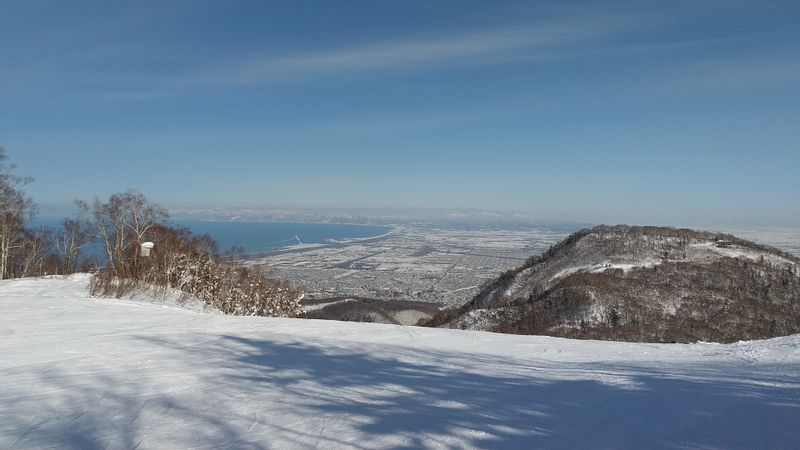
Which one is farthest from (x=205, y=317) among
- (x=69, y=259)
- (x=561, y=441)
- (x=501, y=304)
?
(x=69, y=259)

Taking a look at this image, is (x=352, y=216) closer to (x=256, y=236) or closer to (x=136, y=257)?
(x=256, y=236)

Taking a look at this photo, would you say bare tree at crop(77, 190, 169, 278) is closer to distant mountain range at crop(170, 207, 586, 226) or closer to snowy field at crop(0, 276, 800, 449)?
snowy field at crop(0, 276, 800, 449)

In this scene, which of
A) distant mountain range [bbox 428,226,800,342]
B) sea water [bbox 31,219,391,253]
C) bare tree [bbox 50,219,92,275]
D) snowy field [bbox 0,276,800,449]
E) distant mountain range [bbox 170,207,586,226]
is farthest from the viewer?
distant mountain range [bbox 170,207,586,226]

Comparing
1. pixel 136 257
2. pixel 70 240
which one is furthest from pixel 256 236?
pixel 136 257

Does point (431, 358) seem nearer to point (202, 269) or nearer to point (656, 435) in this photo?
point (656, 435)

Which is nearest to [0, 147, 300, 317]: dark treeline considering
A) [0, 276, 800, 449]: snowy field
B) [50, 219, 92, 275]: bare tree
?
[50, 219, 92, 275]: bare tree
